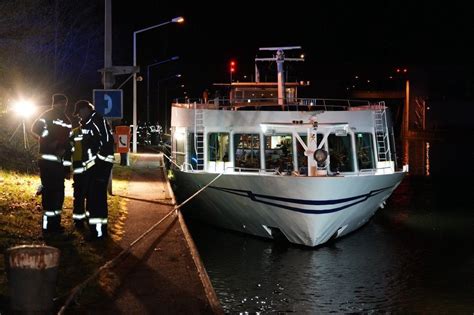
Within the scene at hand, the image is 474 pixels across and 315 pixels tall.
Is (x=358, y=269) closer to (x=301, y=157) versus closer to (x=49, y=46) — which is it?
(x=301, y=157)

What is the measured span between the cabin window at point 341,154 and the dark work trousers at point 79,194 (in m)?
7.43

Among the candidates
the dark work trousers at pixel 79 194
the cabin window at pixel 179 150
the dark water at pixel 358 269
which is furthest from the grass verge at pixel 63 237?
the cabin window at pixel 179 150

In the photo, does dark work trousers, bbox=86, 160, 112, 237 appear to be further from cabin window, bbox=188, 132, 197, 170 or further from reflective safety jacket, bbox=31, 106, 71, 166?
cabin window, bbox=188, 132, 197, 170

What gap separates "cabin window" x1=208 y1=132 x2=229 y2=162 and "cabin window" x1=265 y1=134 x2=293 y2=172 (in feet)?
3.51

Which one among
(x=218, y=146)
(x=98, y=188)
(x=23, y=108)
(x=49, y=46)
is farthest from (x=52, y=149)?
(x=49, y=46)

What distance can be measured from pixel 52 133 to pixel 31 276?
477 centimetres

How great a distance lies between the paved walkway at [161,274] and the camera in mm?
7711

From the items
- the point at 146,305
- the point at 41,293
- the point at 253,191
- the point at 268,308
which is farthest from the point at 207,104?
the point at 41,293

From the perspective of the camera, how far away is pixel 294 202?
15.4 meters

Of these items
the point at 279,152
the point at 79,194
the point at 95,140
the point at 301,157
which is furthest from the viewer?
the point at 279,152

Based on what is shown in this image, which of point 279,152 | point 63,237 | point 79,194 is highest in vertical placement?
point 279,152

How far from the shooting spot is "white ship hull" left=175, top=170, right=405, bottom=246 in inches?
600

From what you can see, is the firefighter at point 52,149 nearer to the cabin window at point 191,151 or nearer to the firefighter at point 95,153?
the firefighter at point 95,153

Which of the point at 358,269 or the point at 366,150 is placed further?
the point at 366,150
